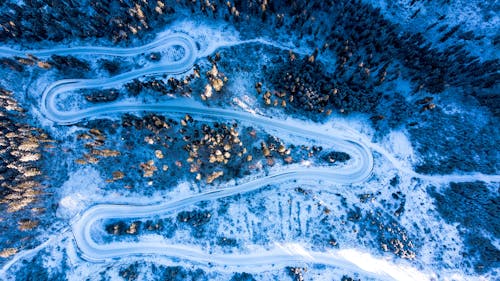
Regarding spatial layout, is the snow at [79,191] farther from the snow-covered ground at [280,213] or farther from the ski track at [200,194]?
A: the ski track at [200,194]

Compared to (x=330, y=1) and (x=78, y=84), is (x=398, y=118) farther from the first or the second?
(x=78, y=84)

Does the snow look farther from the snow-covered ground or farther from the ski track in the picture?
the ski track

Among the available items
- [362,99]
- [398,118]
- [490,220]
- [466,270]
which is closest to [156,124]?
[362,99]

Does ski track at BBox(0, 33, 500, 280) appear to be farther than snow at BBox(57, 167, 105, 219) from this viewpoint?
No

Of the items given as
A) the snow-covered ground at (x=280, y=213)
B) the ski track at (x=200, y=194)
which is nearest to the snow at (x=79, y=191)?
the snow-covered ground at (x=280, y=213)

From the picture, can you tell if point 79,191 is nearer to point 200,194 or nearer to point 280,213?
point 200,194

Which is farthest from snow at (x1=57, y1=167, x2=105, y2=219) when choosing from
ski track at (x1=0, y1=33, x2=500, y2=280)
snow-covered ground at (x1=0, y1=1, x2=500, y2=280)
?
ski track at (x1=0, y1=33, x2=500, y2=280)

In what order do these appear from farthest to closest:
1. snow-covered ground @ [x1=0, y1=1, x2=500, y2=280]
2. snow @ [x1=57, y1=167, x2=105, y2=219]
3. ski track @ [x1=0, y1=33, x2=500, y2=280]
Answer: snow @ [x1=57, y1=167, x2=105, y2=219]
ski track @ [x1=0, y1=33, x2=500, y2=280]
snow-covered ground @ [x1=0, y1=1, x2=500, y2=280]

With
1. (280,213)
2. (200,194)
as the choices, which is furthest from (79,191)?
(280,213)
